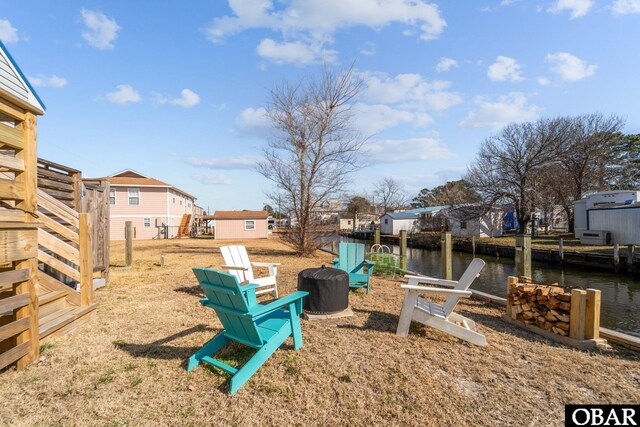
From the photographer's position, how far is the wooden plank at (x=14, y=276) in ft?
8.25

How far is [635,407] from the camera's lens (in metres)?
2.32

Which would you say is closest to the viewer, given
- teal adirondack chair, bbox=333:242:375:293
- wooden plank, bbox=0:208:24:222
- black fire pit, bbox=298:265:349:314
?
wooden plank, bbox=0:208:24:222

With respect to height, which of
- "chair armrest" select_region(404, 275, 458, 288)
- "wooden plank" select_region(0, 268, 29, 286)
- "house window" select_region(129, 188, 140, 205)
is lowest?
"chair armrest" select_region(404, 275, 458, 288)

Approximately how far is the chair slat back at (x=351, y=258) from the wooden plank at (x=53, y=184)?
5.05 metres

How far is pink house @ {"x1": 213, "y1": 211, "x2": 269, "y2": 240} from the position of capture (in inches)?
976

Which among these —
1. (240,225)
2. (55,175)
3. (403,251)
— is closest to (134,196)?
(240,225)

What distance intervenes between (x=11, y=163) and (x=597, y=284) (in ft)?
51.5

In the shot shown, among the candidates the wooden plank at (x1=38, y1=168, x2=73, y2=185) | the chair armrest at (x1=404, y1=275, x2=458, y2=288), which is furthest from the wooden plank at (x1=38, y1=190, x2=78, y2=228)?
the chair armrest at (x1=404, y1=275, x2=458, y2=288)

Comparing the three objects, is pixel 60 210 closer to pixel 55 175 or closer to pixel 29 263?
pixel 55 175

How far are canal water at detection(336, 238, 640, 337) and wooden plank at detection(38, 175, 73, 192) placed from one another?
25.9 feet

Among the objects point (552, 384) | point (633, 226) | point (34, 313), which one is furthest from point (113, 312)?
point (633, 226)

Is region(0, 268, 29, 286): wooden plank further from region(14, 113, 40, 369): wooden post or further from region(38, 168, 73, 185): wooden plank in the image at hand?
region(38, 168, 73, 185): wooden plank

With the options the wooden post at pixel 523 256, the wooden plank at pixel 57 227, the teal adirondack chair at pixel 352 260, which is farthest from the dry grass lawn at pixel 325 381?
the teal adirondack chair at pixel 352 260

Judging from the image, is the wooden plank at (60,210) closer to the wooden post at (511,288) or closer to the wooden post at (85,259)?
the wooden post at (85,259)
